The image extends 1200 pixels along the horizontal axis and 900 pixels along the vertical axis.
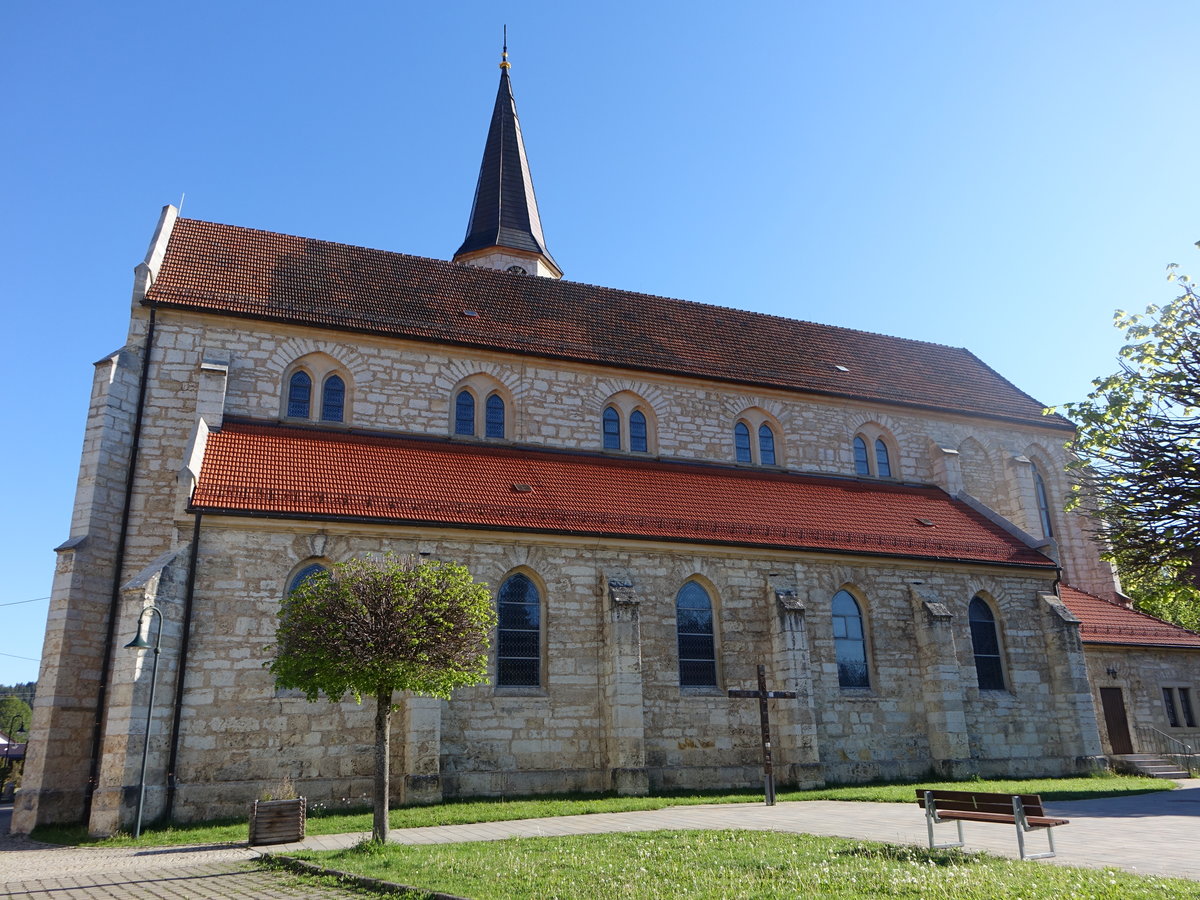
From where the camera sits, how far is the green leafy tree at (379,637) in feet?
41.6

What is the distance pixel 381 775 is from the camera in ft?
41.0

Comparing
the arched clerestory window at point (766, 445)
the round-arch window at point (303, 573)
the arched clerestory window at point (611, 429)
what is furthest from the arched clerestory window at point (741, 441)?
the round-arch window at point (303, 573)

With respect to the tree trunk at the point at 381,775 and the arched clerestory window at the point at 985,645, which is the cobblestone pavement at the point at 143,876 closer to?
the tree trunk at the point at 381,775

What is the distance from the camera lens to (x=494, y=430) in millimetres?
23234

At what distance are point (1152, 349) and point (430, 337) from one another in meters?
15.6

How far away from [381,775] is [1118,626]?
69.6 ft

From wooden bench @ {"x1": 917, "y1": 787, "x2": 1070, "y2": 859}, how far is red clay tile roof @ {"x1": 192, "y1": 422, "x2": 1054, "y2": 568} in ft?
31.4

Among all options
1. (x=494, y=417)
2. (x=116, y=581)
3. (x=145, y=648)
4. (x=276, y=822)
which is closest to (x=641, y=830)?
(x=276, y=822)

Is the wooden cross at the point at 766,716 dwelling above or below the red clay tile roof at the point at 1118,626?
below

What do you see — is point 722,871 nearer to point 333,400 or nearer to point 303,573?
point 303,573

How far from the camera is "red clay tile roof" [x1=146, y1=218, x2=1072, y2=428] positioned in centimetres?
2228

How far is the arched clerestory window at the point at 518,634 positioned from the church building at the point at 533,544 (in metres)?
0.07

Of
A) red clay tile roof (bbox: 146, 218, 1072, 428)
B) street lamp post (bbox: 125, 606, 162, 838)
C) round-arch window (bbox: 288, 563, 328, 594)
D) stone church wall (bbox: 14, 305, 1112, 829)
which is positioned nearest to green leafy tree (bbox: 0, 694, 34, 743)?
red clay tile roof (bbox: 146, 218, 1072, 428)

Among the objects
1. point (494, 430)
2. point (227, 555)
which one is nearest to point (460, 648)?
point (227, 555)
